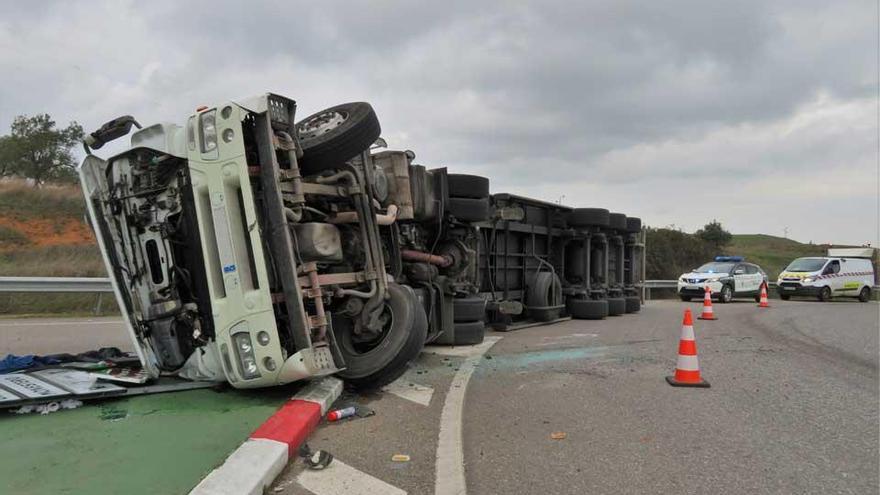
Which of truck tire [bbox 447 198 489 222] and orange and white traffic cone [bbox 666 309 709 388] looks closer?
orange and white traffic cone [bbox 666 309 709 388]

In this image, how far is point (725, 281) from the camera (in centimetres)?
2095

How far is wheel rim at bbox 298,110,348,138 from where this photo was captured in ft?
17.7

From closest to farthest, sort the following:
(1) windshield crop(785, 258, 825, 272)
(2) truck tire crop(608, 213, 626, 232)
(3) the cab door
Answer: (2) truck tire crop(608, 213, 626, 232)
(3) the cab door
(1) windshield crop(785, 258, 825, 272)

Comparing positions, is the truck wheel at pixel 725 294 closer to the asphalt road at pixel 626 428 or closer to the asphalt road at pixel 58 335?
the asphalt road at pixel 626 428

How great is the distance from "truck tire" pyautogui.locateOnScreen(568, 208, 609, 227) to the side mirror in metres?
9.70

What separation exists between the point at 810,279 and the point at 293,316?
2373 centimetres

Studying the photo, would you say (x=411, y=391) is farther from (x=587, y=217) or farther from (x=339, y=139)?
(x=587, y=217)

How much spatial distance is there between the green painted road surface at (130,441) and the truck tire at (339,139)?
6.47 ft

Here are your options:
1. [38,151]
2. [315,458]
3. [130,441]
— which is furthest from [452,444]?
[38,151]

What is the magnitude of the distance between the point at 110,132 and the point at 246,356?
230 cm

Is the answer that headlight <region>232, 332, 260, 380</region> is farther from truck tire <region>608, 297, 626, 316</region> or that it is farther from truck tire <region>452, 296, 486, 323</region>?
truck tire <region>608, 297, 626, 316</region>

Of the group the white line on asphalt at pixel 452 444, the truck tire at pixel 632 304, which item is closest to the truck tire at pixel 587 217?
the truck tire at pixel 632 304

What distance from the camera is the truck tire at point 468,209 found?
8312mm

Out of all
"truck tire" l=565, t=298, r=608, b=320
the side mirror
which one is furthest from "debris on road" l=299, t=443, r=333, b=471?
"truck tire" l=565, t=298, r=608, b=320
